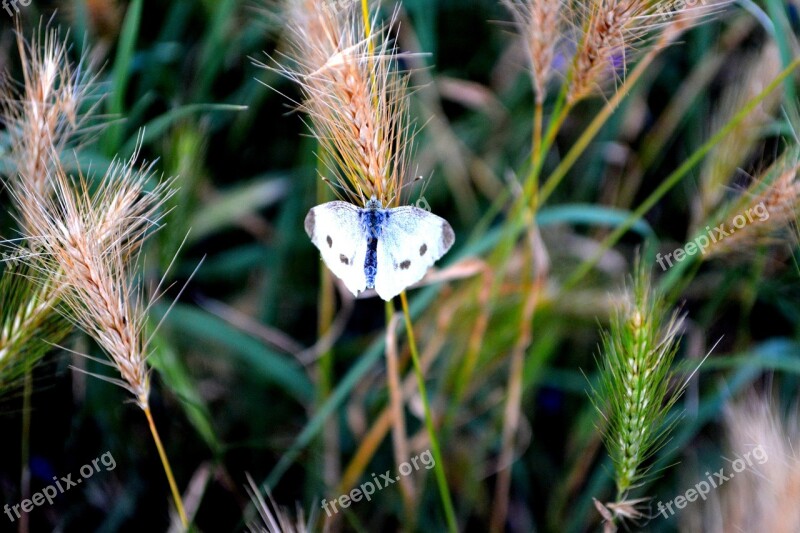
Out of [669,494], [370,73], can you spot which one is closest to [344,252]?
[370,73]

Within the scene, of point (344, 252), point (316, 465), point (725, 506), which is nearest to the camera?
point (344, 252)

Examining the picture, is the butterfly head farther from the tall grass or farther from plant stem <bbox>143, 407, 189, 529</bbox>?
plant stem <bbox>143, 407, 189, 529</bbox>

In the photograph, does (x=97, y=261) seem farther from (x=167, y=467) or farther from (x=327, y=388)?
(x=327, y=388)

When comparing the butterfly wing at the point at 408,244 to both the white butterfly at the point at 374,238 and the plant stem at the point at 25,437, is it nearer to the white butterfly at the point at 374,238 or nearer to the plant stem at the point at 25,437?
the white butterfly at the point at 374,238

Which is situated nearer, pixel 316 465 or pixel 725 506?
pixel 725 506

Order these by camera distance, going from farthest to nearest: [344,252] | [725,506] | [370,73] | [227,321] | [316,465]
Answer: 1. [227,321]
2. [316,465]
3. [725,506]
4. [344,252]
5. [370,73]

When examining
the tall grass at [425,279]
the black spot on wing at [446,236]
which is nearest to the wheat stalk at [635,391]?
the tall grass at [425,279]

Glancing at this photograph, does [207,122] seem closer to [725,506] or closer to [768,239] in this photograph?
[768,239]

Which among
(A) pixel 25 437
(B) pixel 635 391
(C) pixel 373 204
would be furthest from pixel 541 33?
(A) pixel 25 437
